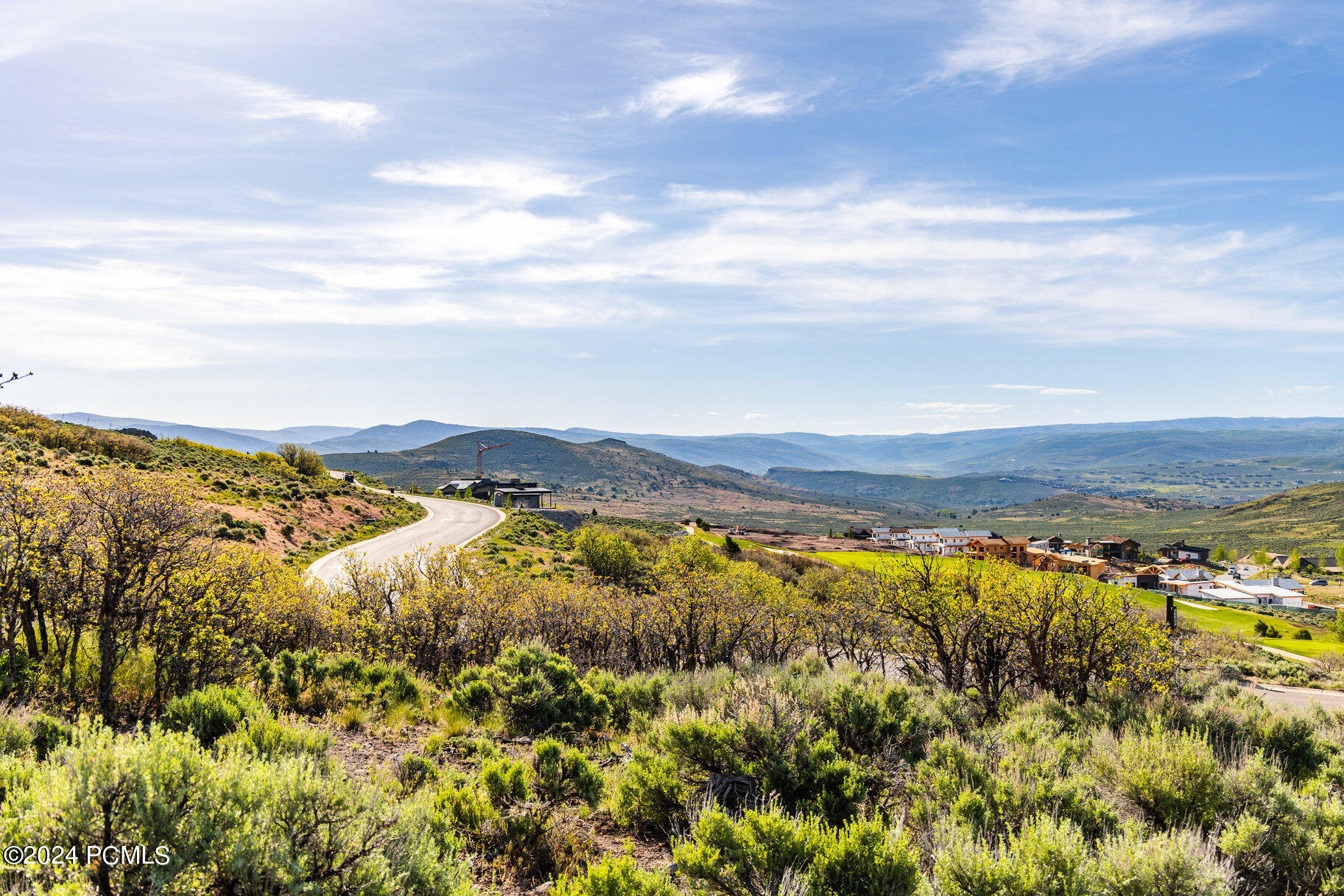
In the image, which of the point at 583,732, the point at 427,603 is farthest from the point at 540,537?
the point at 583,732

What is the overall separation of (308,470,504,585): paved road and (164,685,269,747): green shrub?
13.7 meters

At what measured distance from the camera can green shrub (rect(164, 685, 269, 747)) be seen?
291 inches

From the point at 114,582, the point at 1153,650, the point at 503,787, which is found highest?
the point at 114,582

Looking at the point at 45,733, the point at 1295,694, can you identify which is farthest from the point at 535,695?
the point at 1295,694

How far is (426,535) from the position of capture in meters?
44.0

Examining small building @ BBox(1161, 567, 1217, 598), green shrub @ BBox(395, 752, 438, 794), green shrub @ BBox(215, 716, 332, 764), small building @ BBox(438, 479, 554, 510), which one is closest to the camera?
green shrub @ BBox(215, 716, 332, 764)

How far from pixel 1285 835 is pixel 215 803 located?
9.03m

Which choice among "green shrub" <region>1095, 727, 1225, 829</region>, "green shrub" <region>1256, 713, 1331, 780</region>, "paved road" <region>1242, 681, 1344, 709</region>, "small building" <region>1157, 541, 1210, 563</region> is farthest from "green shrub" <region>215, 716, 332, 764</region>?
"small building" <region>1157, 541, 1210, 563</region>

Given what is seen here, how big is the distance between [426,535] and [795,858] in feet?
143

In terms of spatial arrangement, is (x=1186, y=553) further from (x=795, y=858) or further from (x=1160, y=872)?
(x=795, y=858)

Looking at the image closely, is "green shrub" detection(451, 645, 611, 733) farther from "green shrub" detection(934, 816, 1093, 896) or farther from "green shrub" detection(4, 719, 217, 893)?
"green shrub" detection(934, 816, 1093, 896)

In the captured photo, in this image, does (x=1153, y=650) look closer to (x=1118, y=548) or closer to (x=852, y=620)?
(x=852, y=620)

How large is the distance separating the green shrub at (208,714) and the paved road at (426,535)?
13715mm

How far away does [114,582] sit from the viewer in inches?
338
